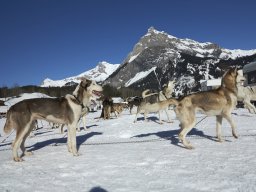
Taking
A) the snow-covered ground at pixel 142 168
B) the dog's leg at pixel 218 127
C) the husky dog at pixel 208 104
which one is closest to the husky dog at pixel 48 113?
the snow-covered ground at pixel 142 168

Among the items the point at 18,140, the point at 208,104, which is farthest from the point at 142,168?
the point at 18,140

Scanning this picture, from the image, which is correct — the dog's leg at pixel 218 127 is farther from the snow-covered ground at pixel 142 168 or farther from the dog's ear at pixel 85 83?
the dog's ear at pixel 85 83

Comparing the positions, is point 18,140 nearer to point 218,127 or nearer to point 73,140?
point 73,140

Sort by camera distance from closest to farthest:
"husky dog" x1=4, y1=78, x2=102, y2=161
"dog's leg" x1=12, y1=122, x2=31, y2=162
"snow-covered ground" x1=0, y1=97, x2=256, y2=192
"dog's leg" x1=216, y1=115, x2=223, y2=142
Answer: "snow-covered ground" x1=0, y1=97, x2=256, y2=192
"dog's leg" x1=12, y1=122, x2=31, y2=162
"husky dog" x1=4, y1=78, x2=102, y2=161
"dog's leg" x1=216, y1=115, x2=223, y2=142

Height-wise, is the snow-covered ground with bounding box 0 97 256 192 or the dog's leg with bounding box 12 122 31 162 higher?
the dog's leg with bounding box 12 122 31 162

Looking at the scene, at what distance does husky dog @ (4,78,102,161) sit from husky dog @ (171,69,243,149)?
2.63m

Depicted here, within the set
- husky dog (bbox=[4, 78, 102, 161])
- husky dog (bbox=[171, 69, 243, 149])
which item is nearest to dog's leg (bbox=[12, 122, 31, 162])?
husky dog (bbox=[4, 78, 102, 161])

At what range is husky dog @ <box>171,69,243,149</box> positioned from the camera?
8.80 m

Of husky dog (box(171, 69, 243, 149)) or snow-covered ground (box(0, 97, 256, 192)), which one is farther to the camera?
husky dog (box(171, 69, 243, 149))

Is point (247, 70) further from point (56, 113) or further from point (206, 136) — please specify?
point (56, 113)

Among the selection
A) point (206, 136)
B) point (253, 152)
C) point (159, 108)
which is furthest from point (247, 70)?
point (253, 152)

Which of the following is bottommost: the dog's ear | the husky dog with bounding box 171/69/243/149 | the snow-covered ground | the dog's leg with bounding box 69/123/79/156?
the snow-covered ground

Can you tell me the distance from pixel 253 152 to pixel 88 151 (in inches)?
170

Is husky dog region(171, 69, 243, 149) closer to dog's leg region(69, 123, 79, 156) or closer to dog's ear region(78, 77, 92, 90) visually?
dog's ear region(78, 77, 92, 90)
